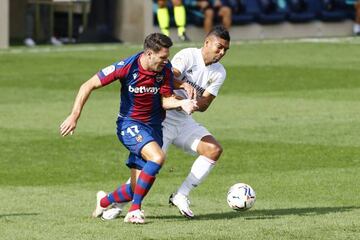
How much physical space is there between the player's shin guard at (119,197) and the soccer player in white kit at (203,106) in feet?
1.79

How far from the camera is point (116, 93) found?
85.2 feet

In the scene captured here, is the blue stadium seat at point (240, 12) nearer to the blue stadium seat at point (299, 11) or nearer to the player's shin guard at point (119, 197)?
the blue stadium seat at point (299, 11)

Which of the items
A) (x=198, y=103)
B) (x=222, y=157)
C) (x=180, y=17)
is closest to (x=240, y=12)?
(x=180, y=17)

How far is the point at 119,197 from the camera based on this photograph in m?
12.1

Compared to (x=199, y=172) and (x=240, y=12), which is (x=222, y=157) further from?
(x=240, y=12)

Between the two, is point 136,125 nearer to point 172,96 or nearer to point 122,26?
point 172,96

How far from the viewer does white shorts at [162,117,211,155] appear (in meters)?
12.6

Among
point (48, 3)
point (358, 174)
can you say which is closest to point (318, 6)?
point (48, 3)

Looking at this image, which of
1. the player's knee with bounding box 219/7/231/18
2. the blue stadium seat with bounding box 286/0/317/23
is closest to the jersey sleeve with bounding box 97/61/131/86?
the player's knee with bounding box 219/7/231/18

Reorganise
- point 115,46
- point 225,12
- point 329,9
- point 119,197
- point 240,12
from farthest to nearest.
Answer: point 329,9 < point 240,12 < point 225,12 < point 115,46 < point 119,197

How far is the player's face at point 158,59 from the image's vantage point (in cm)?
1162

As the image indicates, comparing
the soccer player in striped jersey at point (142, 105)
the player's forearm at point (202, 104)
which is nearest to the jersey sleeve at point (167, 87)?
the soccer player in striped jersey at point (142, 105)

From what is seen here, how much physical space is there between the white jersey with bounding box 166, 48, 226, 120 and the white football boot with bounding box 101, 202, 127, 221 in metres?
1.07

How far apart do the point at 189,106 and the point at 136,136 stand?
62 cm
